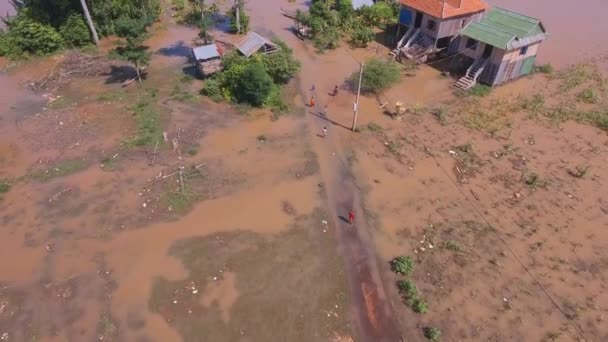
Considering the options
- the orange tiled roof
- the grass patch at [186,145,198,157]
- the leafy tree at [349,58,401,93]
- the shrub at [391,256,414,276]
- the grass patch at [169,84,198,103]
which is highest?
the orange tiled roof

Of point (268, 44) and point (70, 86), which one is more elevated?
point (268, 44)

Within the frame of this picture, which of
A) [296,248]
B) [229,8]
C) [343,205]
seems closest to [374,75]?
[343,205]

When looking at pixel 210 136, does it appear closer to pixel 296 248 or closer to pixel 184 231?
pixel 184 231

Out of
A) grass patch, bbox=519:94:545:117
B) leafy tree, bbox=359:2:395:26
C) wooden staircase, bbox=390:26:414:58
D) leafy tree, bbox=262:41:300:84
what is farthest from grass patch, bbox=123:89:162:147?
grass patch, bbox=519:94:545:117

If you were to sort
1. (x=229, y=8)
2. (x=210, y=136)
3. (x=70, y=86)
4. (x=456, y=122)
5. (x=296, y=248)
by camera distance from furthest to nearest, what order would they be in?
(x=229, y=8)
(x=70, y=86)
(x=456, y=122)
(x=210, y=136)
(x=296, y=248)

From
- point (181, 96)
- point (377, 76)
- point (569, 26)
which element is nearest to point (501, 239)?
point (377, 76)

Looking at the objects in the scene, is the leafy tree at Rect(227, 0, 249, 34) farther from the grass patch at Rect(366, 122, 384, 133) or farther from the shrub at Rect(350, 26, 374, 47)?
the grass patch at Rect(366, 122, 384, 133)

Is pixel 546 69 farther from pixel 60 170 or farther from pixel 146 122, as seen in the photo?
pixel 60 170
